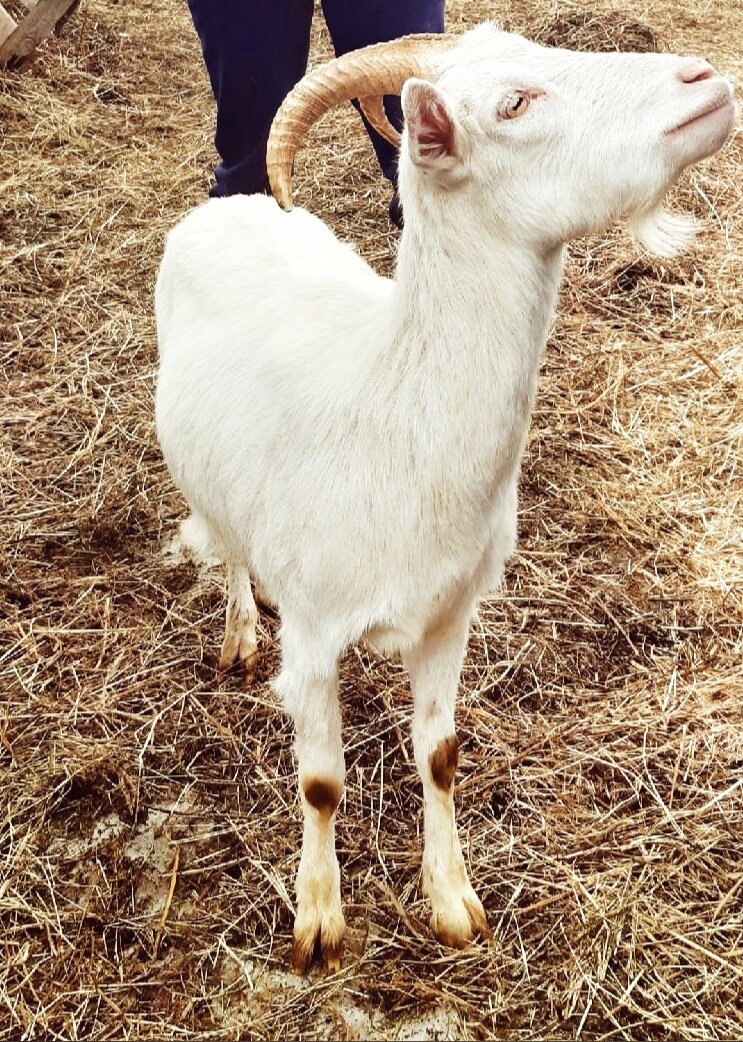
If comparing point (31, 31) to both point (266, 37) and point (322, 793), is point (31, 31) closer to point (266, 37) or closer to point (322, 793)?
point (266, 37)

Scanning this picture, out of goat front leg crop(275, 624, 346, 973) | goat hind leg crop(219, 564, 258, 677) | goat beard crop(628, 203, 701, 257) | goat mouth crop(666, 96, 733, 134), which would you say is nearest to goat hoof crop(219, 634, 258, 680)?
goat hind leg crop(219, 564, 258, 677)

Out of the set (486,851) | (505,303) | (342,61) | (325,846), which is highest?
(342,61)

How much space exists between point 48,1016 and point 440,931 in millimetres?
894

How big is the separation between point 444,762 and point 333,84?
4.93 feet

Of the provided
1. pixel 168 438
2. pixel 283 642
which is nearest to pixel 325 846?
pixel 283 642

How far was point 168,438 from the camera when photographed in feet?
8.36

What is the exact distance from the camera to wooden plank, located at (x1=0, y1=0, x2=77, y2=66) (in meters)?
6.56

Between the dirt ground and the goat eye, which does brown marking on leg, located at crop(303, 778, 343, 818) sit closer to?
the dirt ground

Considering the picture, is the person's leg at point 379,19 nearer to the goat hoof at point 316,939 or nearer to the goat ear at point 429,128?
the goat ear at point 429,128

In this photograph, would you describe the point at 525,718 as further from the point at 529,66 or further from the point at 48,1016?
the point at 529,66

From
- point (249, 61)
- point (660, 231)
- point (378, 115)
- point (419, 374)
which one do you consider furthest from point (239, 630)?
point (249, 61)

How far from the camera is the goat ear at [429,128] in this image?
1588 millimetres

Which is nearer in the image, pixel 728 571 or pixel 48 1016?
pixel 48 1016

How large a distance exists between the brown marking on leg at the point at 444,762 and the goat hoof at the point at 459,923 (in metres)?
0.27
